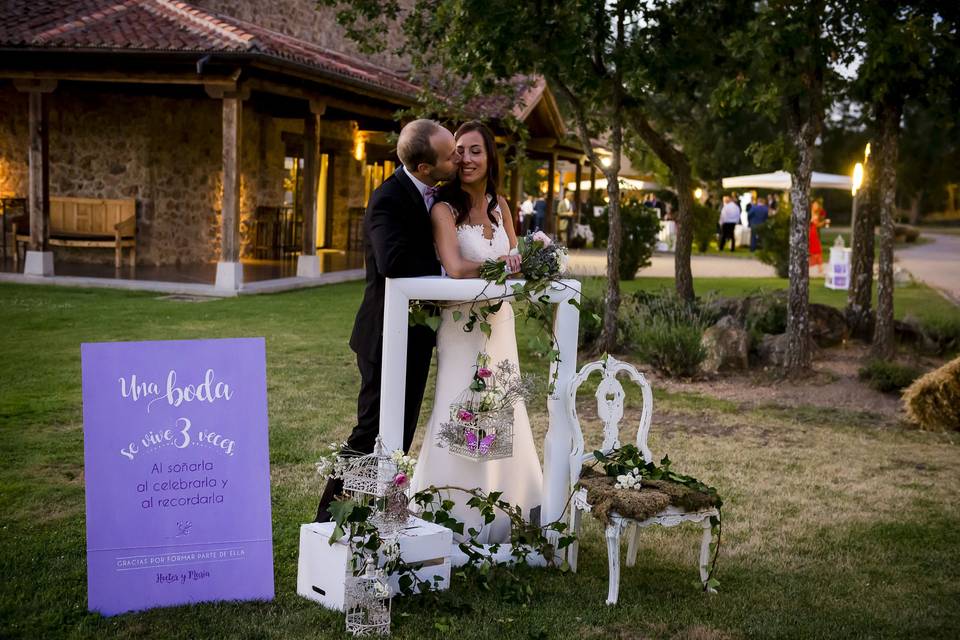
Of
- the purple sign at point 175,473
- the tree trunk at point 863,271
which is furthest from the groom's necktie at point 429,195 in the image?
the tree trunk at point 863,271

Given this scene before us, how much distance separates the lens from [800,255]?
9.03 metres

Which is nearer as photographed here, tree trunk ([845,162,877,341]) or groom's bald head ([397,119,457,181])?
groom's bald head ([397,119,457,181])

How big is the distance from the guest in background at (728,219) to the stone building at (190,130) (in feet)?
32.0

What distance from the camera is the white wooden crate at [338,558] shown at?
12.3ft

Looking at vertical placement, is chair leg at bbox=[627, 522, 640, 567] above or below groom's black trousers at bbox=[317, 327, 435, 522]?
below

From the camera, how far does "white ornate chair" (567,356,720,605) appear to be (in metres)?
4.02

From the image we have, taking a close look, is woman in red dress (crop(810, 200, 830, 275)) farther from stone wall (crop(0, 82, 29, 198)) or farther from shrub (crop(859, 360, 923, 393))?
stone wall (crop(0, 82, 29, 198))

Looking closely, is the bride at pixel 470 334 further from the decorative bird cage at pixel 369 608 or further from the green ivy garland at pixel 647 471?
the decorative bird cage at pixel 369 608

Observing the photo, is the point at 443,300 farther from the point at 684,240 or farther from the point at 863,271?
the point at 863,271

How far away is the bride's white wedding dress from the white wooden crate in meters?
0.28

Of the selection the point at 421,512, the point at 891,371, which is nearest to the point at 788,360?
the point at 891,371

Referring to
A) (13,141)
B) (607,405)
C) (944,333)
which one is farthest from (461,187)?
(13,141)

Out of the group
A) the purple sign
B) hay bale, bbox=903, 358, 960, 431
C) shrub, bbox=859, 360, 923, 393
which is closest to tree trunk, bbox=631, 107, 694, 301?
shrub, bbox=859, 360, 923, 393

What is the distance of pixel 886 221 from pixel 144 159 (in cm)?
1185
